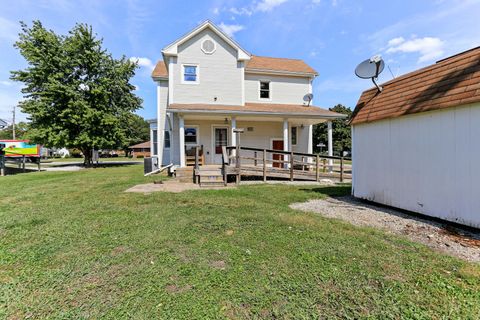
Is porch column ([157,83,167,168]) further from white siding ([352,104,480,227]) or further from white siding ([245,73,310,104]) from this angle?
white siding ([352,104,480,227])

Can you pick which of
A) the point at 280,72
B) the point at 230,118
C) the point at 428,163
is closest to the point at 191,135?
the point at 230,118

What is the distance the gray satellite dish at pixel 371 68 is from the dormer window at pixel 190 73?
912 cm

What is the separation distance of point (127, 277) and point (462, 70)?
21.8 feet

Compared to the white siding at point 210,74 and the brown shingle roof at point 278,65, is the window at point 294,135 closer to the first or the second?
the brown shingle roof at point 278,65

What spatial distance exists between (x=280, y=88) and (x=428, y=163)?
38.8ft

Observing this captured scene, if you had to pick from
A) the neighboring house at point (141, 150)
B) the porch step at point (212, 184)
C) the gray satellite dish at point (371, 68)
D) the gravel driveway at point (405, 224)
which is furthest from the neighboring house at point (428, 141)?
the neighboring house at point (141, 150)

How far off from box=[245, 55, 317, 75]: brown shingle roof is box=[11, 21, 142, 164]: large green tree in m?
12.5

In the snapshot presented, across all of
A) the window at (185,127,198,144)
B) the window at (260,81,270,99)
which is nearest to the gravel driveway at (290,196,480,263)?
the window at (185,127,198,144)

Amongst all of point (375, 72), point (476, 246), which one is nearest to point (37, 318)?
point (476, 246)

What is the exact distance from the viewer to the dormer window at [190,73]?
13205mm

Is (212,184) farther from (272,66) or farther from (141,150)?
(141,150)

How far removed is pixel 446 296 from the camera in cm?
228

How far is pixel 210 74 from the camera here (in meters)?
13.4

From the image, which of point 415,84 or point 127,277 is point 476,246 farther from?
point 127,277
